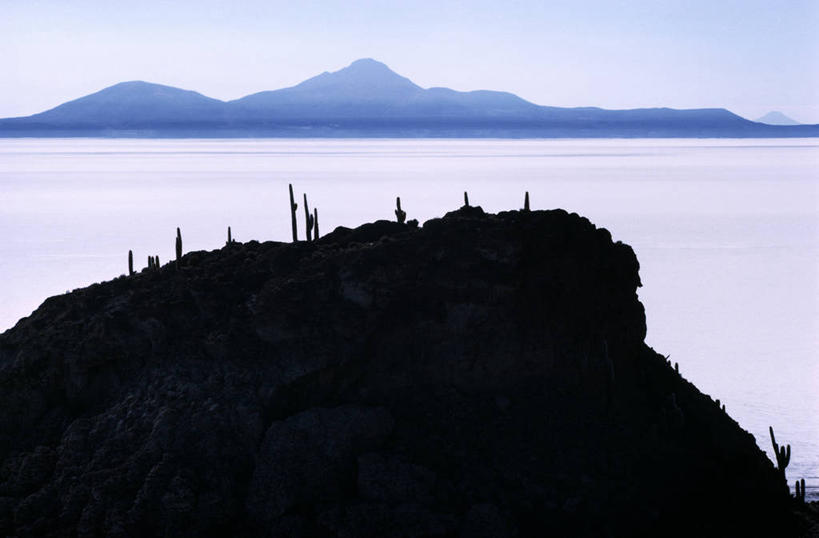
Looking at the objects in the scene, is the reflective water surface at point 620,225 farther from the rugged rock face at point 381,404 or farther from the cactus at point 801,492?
the rugged rock face at point 381,404

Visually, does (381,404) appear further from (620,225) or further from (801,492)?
(620,225)

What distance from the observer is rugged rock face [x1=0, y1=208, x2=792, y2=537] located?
23.6 meters

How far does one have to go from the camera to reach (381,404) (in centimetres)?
2559

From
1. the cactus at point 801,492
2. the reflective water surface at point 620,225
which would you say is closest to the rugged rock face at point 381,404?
the cactus at point 801,492

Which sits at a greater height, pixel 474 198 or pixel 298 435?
pixel 298 435

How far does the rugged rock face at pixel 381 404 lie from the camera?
23578 millimetres

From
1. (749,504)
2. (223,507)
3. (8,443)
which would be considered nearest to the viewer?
(223,507)

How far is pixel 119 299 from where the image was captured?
28641mm

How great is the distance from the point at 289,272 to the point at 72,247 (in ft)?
180

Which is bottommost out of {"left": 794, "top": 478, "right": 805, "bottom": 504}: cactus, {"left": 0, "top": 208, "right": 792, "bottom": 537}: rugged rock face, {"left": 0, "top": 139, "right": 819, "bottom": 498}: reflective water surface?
{"left": 0, "top": 139, "right": 819, "bottom": 498}: reflective water surface

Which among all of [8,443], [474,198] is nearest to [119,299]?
[8,443]

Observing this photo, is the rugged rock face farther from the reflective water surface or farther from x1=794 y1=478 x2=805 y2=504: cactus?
the reflective water surface

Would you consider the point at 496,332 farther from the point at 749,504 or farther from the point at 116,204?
the point at 116,204

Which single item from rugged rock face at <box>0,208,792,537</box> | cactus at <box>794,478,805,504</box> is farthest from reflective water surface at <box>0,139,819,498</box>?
rugged rock face at <box>0,208,792,537</box>
